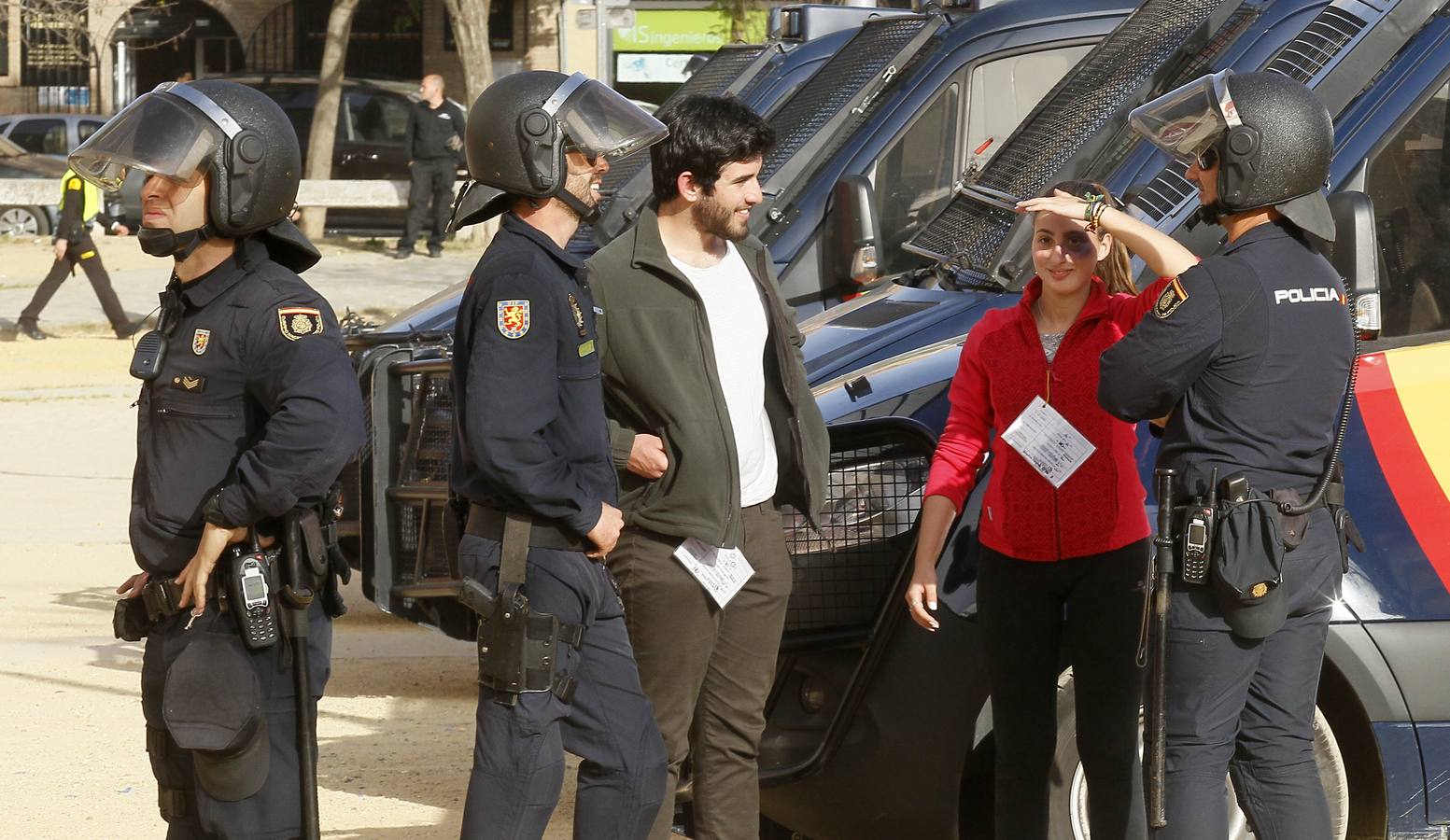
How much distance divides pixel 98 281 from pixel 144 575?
12.4 meters

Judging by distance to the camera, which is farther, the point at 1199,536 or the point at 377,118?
the point at 377,118

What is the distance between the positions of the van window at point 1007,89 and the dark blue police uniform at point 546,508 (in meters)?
3.65

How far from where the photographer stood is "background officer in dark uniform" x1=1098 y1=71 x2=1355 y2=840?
358 centimetres

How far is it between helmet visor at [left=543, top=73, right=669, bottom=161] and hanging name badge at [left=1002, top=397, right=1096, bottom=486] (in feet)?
3.13

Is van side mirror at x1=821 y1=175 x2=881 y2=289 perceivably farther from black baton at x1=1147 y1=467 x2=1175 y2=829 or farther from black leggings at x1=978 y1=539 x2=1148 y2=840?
black baton at x1=1147 y1=467 x2=1175 y2=829

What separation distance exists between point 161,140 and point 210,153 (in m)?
0.10

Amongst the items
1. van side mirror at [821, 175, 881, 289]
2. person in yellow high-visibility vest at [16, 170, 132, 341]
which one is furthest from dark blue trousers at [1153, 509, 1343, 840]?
person in yellow high-visibility vest at [16, 170, 132, 341]

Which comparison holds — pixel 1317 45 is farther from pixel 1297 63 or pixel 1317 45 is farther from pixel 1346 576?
pixel 1346 576

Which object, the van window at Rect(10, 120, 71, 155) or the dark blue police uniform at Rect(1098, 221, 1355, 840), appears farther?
the van window at Rect(10, 120, 71, 155)

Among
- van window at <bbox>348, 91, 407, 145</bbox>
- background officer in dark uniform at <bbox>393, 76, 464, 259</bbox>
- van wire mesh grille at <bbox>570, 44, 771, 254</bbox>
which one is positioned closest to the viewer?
van wire mesh grille at <bbox>570, 44, 771, 254</bbox>

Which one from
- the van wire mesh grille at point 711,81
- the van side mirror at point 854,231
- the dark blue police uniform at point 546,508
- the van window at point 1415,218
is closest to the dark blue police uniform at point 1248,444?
the van window at point 1415,218

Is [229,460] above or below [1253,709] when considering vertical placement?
above

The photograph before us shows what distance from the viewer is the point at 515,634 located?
11.6 ft

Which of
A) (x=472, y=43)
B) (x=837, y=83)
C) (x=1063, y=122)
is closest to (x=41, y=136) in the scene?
(x=472, y=43)
